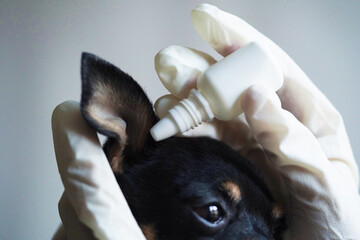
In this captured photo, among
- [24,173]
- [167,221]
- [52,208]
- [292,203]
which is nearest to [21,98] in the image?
[24,173]

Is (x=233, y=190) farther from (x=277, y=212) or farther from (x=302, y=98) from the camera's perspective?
(x=302, y=98)

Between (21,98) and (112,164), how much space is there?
Result: 0.67m

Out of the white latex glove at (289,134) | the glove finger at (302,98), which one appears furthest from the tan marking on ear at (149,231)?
the glove finger at (302,98)

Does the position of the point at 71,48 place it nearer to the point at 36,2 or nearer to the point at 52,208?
the point at 36,2

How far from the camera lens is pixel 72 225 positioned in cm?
63

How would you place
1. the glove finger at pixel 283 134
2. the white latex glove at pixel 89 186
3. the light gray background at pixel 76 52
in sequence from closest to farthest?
the white latex glove at pixel 89 186
the glove finger at pixel 283 134
the light gray background at pixel 76 52

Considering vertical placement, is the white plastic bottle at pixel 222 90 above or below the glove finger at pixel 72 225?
above

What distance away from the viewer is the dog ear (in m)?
0.57

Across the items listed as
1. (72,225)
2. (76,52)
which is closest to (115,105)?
(72,225)

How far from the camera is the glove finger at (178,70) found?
746 millimetres

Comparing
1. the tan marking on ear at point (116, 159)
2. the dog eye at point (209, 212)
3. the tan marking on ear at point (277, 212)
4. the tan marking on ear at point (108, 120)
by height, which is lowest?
the tan marking on ear at point (277, 212)

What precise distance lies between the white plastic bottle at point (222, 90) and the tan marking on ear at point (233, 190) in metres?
0.14

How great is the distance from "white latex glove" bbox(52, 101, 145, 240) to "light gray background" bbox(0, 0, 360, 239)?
66 centimetres

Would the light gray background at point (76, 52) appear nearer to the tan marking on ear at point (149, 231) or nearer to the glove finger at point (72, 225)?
the glove finger at point (72, 225)
